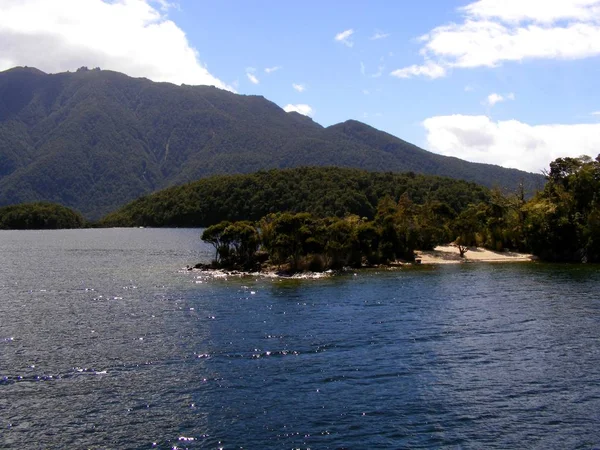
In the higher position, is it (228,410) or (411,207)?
(411,207)

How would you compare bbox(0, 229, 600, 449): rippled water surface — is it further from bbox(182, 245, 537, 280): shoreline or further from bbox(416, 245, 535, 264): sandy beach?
bbox(416, 245, 535, 264): sandy beach

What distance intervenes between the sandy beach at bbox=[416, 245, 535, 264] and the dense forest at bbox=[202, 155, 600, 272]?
164 cm

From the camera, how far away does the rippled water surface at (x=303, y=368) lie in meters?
21.2

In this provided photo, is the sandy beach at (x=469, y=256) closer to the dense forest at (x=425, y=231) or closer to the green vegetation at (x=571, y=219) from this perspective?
the dense forest at (x=425, y=231)

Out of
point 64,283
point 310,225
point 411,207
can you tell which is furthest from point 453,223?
point 64,283

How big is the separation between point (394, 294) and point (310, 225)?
22.2 meters

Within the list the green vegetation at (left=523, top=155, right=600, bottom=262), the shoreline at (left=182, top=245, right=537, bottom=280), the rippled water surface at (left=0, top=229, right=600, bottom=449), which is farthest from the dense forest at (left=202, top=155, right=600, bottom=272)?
the rippled water surface at (left=0, top=229, right=600, bottom=449)

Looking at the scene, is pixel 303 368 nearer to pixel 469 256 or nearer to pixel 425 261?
pixel 425 261

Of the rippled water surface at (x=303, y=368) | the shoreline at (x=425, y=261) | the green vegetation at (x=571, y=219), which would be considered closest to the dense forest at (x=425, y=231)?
the green vegetation at (x=571, y=219)

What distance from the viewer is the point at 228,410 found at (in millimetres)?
23250

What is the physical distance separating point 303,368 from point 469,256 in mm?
64711

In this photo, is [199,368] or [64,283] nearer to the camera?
[199,368]

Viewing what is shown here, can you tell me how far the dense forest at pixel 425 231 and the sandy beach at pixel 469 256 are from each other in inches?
64.4

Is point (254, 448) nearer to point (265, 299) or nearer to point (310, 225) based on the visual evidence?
point (265, 299)
